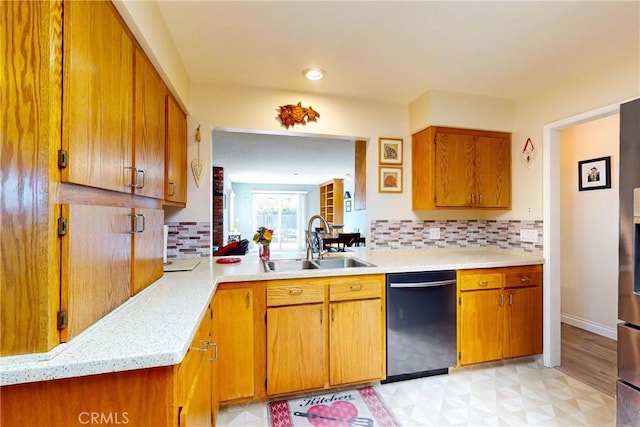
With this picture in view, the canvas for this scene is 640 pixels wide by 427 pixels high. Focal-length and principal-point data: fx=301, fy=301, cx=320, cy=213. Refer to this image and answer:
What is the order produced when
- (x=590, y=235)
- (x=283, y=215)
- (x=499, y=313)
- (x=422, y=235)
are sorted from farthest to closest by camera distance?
(x=283, y=215), (x=590, y=235), (x=422, y=235), (x=499, y=313)

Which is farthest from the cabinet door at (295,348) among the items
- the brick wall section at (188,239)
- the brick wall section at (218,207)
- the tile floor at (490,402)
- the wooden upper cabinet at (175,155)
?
the brick wall section at (218,207)

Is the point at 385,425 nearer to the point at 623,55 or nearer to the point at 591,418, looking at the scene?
the point at 591,418

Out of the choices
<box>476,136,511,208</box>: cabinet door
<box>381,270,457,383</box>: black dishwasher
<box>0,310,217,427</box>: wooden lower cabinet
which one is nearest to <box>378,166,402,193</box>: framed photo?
<box>476,136,511,208</box>: cabinet door

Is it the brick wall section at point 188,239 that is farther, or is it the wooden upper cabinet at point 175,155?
the brick wall section at point 188,239

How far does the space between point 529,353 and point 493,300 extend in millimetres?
583

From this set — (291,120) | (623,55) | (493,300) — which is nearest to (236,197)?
(291,120)

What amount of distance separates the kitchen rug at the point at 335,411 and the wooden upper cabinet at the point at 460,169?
1.62 meters

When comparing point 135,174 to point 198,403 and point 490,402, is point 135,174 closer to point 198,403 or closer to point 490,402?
point 198,403

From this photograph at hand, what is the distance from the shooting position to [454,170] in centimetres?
271

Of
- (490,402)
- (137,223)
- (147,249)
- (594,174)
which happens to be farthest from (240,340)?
(594,174)

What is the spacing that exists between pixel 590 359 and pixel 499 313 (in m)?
0.97

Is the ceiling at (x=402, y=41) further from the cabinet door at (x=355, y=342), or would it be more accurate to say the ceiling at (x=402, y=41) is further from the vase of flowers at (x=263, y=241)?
the cabinet door at (x=355, y=342)

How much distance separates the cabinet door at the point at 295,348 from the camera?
75.7 inches

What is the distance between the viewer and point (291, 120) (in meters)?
2.58
